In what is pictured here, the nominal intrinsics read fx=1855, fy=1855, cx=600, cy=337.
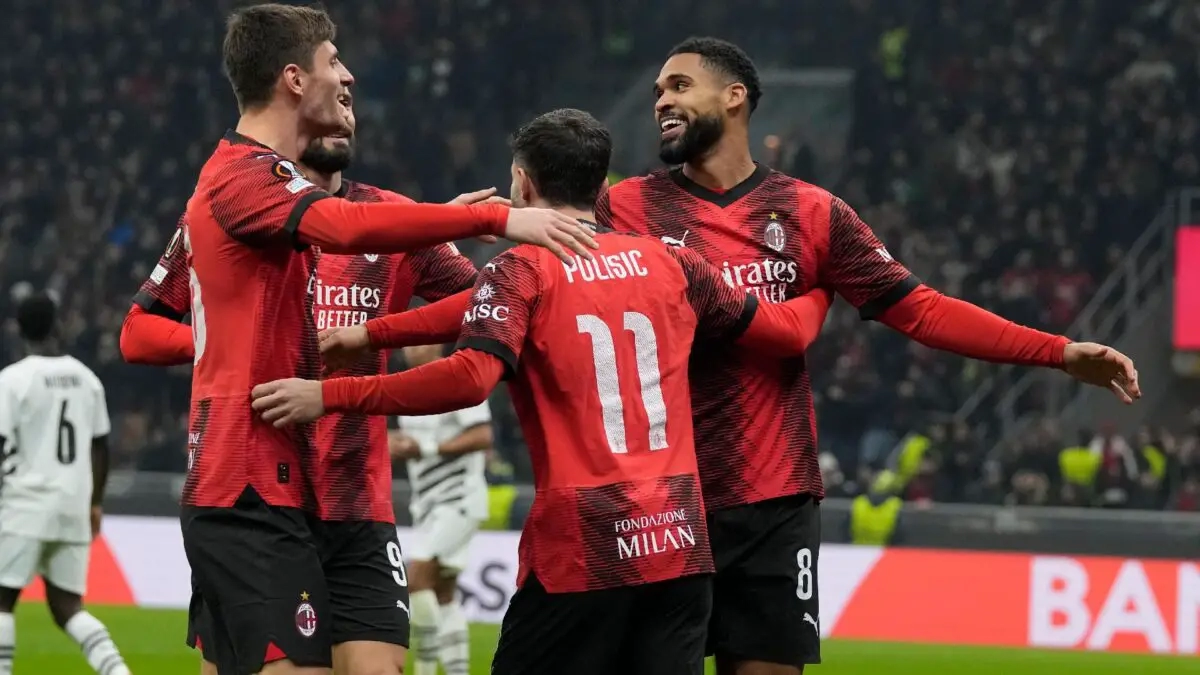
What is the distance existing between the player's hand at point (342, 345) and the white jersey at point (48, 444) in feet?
15.7

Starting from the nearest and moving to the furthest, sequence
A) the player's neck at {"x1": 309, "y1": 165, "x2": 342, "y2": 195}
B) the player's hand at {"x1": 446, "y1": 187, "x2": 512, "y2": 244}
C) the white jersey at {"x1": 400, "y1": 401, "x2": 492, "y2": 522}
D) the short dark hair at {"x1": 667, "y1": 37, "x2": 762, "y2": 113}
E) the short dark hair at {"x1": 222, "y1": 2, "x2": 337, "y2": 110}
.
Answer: the short dark hair at {"x1": 222, "y1": 2, "x2": 337, "y2": 110}, the player's hand at {"x1": 446, "y1": 187, "x2": 512, "y2": 244}, the short dark hair at {"x1": 667, "y1": 37, "x2": 762, "y2": 113}, the player's neck at {"x1": 309, "y1": 165, "x2": 342, "y2": 195}, the white jersey at {"x1": 400, "y1": 401, "x2": 492, "y2": 522}

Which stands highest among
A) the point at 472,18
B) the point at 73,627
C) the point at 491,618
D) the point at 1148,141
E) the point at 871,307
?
the point at 472,18

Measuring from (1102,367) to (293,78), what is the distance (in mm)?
2494

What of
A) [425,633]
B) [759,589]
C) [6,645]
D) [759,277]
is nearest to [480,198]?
[759,277]

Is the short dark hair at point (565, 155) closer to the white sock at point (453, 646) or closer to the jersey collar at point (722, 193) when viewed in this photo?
the jersey collar at point (722, 193)

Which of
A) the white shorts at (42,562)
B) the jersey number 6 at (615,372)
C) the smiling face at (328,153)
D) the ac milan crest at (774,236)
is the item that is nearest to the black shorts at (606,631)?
the jersey number 6 at (615,372)

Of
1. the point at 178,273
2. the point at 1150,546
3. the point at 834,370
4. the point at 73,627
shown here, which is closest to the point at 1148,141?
the point at 834,370

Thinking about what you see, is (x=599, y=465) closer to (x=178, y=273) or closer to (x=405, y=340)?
(x=405, y=340)

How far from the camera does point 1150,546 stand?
47.4 feet

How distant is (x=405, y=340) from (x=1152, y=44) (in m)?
19.1

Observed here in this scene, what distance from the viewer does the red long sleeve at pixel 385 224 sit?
4453 millimetres

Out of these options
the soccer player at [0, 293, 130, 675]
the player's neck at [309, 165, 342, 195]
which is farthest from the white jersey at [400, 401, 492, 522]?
the player's neck at [309, 165, 342, 195]

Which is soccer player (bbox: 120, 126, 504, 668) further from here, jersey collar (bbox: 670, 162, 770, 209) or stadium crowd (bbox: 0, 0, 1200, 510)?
stadium crowd (bbox: 0, 0, 1200, 510)

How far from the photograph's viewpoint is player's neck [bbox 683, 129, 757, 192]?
18.7ft
